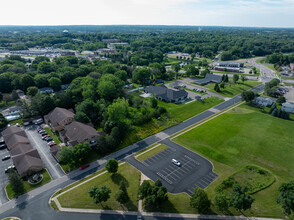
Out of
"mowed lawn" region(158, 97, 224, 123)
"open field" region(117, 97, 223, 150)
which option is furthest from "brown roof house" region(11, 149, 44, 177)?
"mowed lawn" region(158, 97, 224, 123)

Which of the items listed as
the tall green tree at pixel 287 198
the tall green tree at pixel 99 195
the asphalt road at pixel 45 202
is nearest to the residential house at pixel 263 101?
the tall green tree at pixel 287 198

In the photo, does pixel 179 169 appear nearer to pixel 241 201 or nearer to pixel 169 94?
pixel 241 201

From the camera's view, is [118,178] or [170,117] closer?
[118,178]

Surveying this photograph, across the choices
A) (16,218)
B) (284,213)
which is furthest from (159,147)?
(16,218)

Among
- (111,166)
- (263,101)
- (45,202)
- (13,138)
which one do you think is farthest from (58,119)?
(263,101)

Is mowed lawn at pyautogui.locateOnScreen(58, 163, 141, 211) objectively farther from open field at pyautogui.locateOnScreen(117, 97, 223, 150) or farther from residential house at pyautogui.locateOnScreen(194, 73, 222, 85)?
residential house at pyautogui.locateOnScreen(194, 73, 222, 85)

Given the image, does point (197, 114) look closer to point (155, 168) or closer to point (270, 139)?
point (270, 139)
